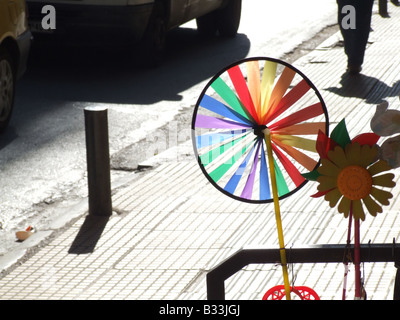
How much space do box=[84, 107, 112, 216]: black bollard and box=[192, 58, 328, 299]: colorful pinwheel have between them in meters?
3.42

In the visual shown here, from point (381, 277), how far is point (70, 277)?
171 centimetres

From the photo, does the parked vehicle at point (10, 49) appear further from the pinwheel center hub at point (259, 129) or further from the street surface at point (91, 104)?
→ the pinwheel center hub at point (259, 129)

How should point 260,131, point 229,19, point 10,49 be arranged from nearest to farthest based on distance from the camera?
point 260,131, point 10,49, point 229,19

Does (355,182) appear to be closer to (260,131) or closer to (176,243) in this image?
(260,131)

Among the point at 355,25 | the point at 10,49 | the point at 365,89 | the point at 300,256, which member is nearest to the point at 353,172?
the point at 300,256

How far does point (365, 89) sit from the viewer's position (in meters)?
9.81

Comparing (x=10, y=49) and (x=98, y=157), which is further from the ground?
(x=10, y=49)

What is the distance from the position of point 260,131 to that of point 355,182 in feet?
0.99

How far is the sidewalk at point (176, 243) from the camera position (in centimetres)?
462

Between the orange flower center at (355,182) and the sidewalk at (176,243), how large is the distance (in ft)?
5.59

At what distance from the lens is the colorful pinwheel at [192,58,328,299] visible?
2.40 metres

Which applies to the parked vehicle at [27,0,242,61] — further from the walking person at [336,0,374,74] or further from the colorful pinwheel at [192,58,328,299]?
the colorful pinwheel at [192,58,328,299]

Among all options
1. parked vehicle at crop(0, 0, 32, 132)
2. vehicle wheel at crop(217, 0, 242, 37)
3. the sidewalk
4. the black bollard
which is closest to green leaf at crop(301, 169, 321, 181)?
the sidewalk
